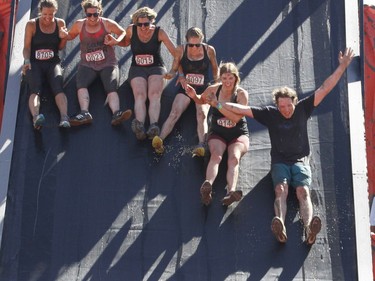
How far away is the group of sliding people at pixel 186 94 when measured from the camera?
640cm

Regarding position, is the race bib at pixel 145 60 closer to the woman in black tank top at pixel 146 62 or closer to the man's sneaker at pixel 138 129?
the woman in black tank top at pixel 146 62

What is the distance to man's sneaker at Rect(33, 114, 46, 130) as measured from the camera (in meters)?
6.92

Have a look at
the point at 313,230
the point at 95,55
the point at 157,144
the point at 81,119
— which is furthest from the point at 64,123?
the point at 313,230

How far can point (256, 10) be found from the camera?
815 centimetres

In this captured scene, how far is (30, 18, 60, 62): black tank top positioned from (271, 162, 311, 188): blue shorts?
2.21 metres

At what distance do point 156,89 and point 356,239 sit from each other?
2.06m

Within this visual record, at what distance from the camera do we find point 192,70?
23.2 feet

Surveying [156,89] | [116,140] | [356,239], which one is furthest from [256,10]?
[356,239]

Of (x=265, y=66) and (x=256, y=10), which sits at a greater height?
(x=256, y=10)

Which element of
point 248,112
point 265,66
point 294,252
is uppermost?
point 265,66

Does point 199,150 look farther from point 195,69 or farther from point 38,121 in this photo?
Answer: point 38,121

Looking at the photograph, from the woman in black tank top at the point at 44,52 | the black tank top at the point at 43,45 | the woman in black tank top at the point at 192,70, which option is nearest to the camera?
the woman in black tank top at the point at 192,70

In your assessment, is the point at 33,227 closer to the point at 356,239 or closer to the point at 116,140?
the point at 116,140

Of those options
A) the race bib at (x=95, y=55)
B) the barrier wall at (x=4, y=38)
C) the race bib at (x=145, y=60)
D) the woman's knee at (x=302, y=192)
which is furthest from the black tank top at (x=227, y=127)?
the barrier wall at (x=4, y=38)
